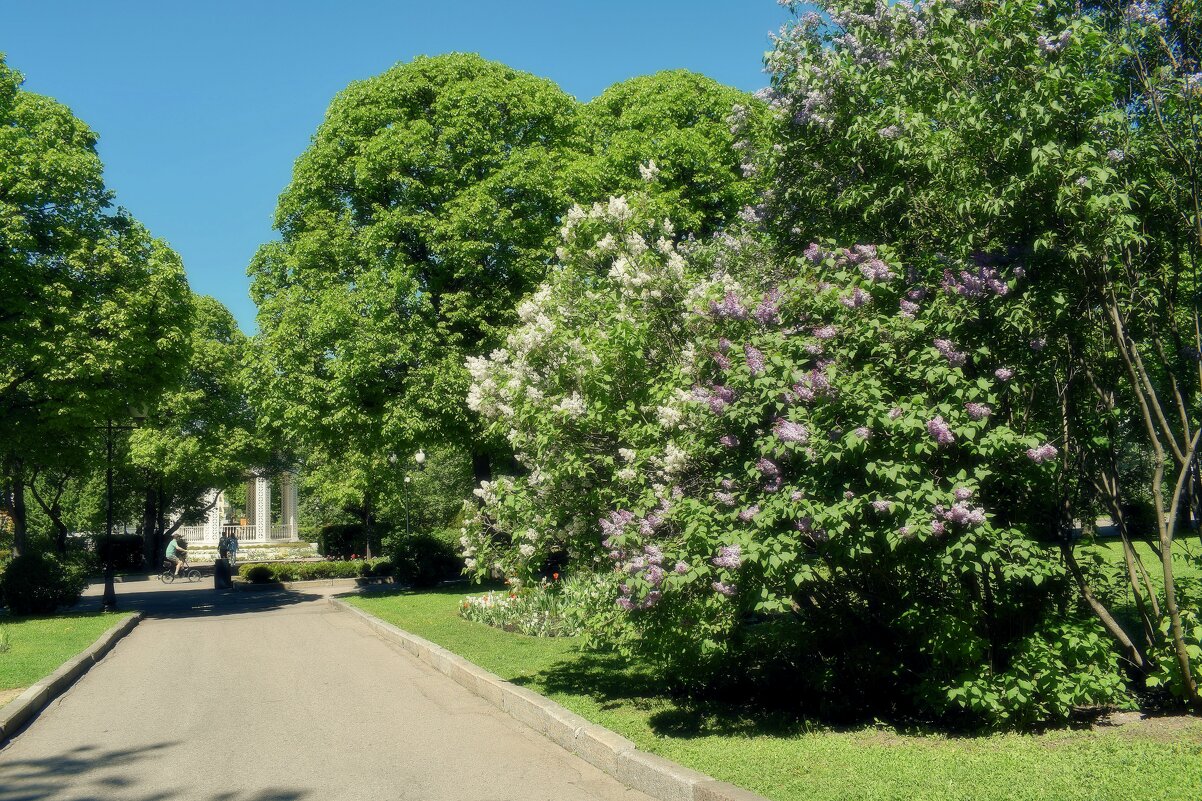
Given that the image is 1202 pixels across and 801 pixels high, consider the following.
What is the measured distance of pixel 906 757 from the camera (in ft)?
20.9

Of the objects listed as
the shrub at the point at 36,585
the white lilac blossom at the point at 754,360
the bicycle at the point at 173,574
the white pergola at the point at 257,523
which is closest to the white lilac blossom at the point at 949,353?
the white lilac blossom at the point at 754,360

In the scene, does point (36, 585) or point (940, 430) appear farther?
point (36, 585)

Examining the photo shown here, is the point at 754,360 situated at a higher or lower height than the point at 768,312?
lower

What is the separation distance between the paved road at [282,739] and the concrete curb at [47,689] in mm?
150

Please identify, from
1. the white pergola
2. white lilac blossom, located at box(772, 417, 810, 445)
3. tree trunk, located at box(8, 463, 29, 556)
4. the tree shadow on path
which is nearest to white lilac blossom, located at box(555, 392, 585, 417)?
white lilac blossom, located at box(772, 417, 810, 445)

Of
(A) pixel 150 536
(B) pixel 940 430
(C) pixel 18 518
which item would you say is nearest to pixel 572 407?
(B) pixel 940 430

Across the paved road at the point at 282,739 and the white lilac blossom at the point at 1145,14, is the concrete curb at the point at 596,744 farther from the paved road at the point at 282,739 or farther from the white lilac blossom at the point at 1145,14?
the white lilac blossom at the point at 1145,14

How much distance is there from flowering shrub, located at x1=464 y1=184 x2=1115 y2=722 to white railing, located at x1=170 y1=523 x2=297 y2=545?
54.7 meters

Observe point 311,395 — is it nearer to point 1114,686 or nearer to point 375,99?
point 375,99

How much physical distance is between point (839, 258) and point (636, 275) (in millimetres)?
2048

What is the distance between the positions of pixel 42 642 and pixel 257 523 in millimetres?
48469

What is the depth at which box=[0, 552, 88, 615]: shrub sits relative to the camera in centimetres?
2005

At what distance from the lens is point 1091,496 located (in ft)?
24.7

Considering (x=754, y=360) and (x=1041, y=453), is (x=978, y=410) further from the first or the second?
(x=754, y=360)
